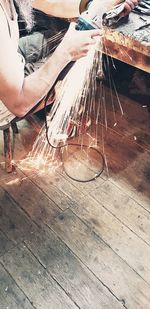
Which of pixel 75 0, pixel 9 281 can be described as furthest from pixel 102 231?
pixel 75 0

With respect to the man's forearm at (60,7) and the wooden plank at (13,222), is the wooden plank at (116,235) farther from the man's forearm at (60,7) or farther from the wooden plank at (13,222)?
the man's forearm at (60,7)

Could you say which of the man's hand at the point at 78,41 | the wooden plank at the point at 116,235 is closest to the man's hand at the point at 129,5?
the man's hand at the point at 78,41

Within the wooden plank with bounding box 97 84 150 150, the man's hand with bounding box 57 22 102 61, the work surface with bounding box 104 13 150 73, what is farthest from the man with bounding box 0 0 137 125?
the wooden plank with bounding box 97 84 150 150

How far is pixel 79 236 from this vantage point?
1.55 m

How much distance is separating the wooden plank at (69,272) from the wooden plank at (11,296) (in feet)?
0.48

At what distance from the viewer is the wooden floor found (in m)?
1.35

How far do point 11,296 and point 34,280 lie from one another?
4.3 inches

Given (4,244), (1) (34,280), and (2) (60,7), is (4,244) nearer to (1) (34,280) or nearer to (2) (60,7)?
(1) (34,280)

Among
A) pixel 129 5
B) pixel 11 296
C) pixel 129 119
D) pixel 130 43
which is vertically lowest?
pixel 11 296

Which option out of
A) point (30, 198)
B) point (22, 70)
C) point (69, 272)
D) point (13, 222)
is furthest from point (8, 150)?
point (69, 272)

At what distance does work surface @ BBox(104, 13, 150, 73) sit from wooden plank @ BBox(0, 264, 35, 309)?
1.02 meters

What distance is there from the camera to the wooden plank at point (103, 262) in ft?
4.41

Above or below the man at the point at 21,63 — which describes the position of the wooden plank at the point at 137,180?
below

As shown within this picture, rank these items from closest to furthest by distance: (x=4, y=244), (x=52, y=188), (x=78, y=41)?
(x=78, y=41), (x=4, y=244), (x=52, y=188)
